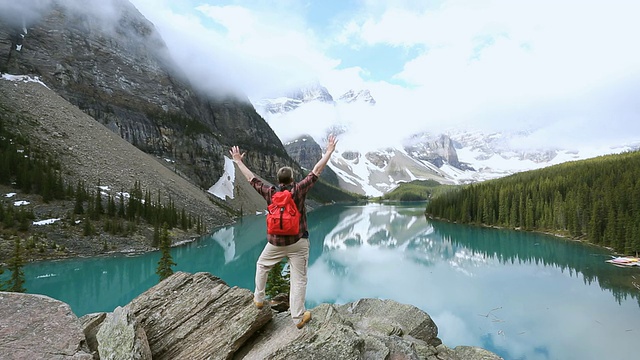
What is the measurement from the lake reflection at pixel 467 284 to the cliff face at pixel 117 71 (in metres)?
70.8

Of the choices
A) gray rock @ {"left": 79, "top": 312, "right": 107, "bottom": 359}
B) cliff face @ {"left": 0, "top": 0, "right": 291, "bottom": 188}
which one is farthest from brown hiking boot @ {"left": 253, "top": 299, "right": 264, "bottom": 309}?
cliff face @ {"left": 0, "top": 0, "right": 291, "bottom": 188}

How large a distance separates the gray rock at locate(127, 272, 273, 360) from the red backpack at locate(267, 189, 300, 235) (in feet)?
7.80

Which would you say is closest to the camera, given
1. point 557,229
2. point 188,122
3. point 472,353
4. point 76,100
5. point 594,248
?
point 472,353

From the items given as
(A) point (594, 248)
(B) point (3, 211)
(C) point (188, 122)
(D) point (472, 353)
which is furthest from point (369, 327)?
(C) point (188, 122)

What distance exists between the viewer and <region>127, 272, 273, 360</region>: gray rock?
6.59 meters

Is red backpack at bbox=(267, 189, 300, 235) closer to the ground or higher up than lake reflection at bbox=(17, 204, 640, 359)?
higher up

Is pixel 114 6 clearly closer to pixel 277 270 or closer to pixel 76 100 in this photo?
pixel 76 100

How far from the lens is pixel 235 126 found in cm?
17938

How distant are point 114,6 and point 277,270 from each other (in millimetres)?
161347

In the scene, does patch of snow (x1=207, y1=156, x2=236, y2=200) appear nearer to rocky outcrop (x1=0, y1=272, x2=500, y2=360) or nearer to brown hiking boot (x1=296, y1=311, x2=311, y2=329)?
rocky outcrop (x1=0, y1=272, x2=500, y2=360)

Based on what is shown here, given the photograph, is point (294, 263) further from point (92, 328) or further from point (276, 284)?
point (276, 284)

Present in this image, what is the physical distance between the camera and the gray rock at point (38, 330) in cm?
521

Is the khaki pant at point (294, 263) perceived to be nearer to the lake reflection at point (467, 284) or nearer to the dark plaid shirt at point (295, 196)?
the dark plaid shirt at point (295, 196)

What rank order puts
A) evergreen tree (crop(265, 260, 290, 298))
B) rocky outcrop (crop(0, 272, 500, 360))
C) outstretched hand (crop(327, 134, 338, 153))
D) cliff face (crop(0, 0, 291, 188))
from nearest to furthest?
1. rocky outcrop (crop(0, 272, 500, 360))
2. outstretched hand (crop(327, 134, 338, 153))
3. evergreen tree (crop(265, 260, 290, 298))
4. cliff face (crop(0, 0, 291, 188))
